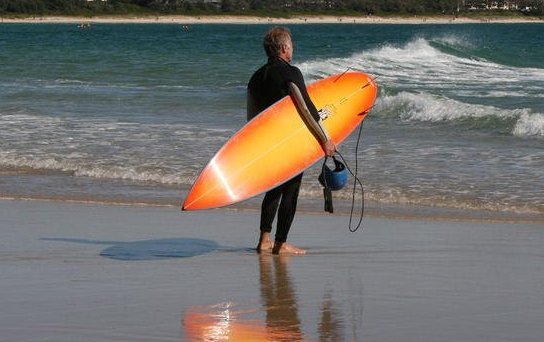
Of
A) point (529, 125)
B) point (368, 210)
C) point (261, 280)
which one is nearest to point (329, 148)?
point (261, 280)

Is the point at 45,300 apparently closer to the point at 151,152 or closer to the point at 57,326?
the point at 57,326

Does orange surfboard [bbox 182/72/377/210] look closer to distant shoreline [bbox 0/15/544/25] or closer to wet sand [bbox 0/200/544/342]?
wet sand [bbox 0/200/544/342]

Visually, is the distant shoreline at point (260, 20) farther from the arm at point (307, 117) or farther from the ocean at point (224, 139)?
the arm at point (307, 117)

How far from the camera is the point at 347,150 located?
1230cm

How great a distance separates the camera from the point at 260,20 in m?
118

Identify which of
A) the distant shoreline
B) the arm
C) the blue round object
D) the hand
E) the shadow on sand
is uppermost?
the arm

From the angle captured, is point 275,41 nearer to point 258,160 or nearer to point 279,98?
point 279,98

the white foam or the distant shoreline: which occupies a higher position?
the white foam

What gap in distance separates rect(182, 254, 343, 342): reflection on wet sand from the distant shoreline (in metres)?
109

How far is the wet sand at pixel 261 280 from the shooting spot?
200 inches

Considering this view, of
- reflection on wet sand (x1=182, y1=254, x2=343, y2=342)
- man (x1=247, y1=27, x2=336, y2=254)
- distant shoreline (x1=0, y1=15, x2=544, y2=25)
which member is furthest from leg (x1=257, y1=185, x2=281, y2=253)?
distant shoreline (x1=0, y1=15, x2=544, y2=25)

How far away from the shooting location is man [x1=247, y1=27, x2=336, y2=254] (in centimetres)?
656

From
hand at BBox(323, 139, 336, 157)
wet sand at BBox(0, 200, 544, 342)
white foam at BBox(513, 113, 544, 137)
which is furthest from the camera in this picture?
white foam at BBox(513, 113, 544, 137)

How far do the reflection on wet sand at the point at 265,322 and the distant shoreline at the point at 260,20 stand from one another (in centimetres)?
10902
